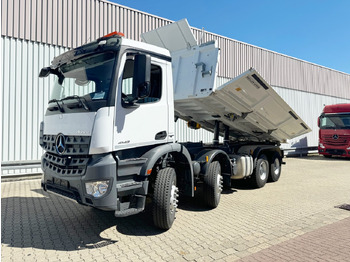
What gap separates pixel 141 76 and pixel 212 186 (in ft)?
9.29

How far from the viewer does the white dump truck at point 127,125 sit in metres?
3.57

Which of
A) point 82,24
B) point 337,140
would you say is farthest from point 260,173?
point 337,140

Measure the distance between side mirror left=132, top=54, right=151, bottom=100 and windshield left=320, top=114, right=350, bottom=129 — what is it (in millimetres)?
14696

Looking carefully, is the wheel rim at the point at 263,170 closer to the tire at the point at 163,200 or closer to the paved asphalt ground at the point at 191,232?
the paved asphalt ground at the point at 191,232

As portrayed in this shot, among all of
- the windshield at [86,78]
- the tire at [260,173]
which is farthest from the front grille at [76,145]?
the tire at [260,173]

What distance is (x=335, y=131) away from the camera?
15.1 meters

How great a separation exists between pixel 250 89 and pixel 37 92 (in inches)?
278

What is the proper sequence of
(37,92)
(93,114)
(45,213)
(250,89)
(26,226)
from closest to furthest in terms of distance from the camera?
(93,114) < (26,226) < (45,213) < (250,89) < (37,92)

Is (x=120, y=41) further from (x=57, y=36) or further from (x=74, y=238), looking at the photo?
(x=57, y=36)

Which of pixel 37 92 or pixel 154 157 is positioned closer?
pixel 154 157

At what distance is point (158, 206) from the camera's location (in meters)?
4.12

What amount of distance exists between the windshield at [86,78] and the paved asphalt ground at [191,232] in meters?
2.08

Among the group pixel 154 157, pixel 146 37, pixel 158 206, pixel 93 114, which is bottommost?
pixel 158 206

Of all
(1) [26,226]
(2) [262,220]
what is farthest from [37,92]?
(2) [262,220]
